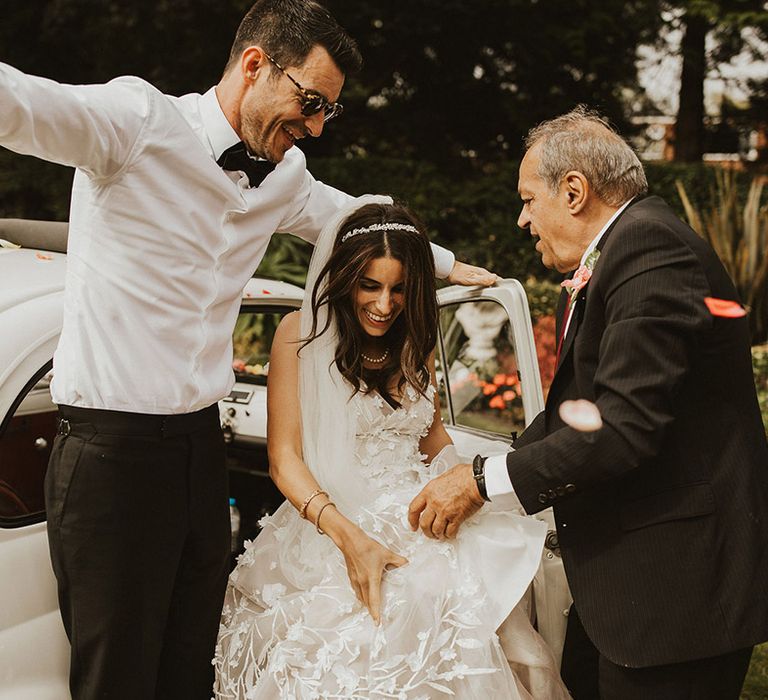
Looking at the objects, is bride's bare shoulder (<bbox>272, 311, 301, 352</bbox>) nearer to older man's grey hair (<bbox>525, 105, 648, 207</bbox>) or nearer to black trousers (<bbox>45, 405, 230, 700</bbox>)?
black trousers (<bbox>45, 405, 230, 700</bbox>)

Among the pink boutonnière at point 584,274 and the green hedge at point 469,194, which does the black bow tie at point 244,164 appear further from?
the green hedge at point 469,194

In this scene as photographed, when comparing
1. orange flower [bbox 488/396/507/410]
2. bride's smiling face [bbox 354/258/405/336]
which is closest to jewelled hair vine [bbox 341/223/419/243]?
bride's smiling face [bbox 354/258/405/336]

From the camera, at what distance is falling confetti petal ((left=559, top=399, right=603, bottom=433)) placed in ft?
6.52

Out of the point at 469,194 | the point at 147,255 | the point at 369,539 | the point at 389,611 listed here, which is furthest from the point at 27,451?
the point at 469,194

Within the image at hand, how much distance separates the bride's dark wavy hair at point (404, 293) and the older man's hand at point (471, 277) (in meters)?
0.19

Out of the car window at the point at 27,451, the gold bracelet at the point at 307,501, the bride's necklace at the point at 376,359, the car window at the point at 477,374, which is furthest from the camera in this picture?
the car window at the point at 477,374

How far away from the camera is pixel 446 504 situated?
2420 millimetres

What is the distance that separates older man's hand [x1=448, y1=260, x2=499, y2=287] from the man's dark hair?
3.13 ft

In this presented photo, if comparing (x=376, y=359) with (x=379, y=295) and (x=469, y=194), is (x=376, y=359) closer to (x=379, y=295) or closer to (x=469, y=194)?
(x=379, y=295)

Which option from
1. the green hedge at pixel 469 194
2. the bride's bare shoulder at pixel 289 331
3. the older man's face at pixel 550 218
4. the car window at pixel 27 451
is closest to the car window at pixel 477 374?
the bride's bare shoulder at pixel 289 331

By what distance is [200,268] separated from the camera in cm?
221

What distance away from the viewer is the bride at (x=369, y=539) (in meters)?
2.34

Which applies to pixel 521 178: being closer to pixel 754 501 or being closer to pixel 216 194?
pixel 216 194

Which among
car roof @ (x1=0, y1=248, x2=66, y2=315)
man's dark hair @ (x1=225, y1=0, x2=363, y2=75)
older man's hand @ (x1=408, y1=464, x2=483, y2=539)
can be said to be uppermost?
man's dark hair @ (x1=225, y1=0, x2=363, y2=75)
